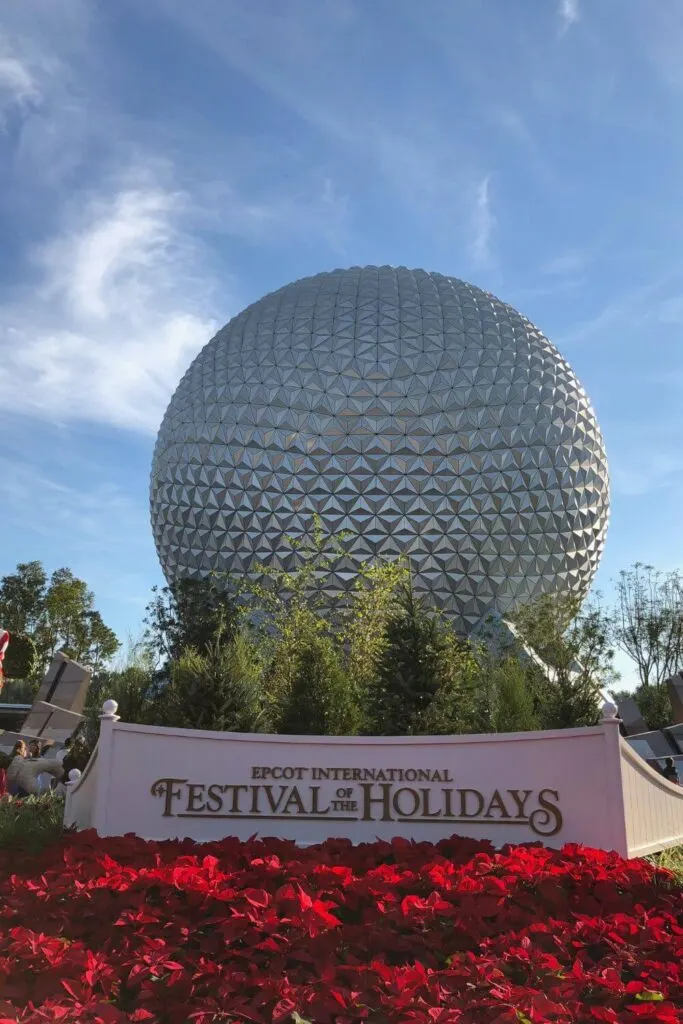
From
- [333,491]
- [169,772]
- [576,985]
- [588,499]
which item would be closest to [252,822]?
[169,772]

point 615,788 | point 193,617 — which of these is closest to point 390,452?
point 193,617

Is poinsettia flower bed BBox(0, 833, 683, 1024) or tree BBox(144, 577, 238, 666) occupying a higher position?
tree BBox(144, 577, 238, 666)

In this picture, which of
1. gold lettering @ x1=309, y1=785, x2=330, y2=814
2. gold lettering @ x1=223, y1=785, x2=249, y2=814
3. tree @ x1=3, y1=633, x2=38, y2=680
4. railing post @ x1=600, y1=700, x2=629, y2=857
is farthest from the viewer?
tree @ x1=3, y1=633, x2=38, y2=680

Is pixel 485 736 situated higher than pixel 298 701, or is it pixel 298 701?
pixel 298 701

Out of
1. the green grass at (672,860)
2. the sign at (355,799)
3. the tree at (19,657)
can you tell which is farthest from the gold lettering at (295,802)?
the tree at (19,657)

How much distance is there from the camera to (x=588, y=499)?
29.7 metres

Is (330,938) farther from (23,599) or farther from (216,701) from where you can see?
(23,599)

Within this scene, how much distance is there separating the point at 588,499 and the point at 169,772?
77.2ft

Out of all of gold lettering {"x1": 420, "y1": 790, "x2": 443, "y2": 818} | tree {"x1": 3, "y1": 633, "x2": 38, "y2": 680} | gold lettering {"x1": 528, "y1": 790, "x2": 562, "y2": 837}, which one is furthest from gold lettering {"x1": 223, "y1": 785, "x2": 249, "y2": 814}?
tree {"x1": 3, "y1": 633, "x2": 38, "y2": 680}

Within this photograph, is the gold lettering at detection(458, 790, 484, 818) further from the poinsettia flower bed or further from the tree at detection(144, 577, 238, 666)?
the tree at detection(144, 577, 238, 666)

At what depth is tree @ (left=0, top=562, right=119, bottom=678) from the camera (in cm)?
5372

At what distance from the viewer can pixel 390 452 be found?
2588 cm

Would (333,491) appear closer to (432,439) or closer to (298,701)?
(432,439)

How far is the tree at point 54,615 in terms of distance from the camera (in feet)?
176
